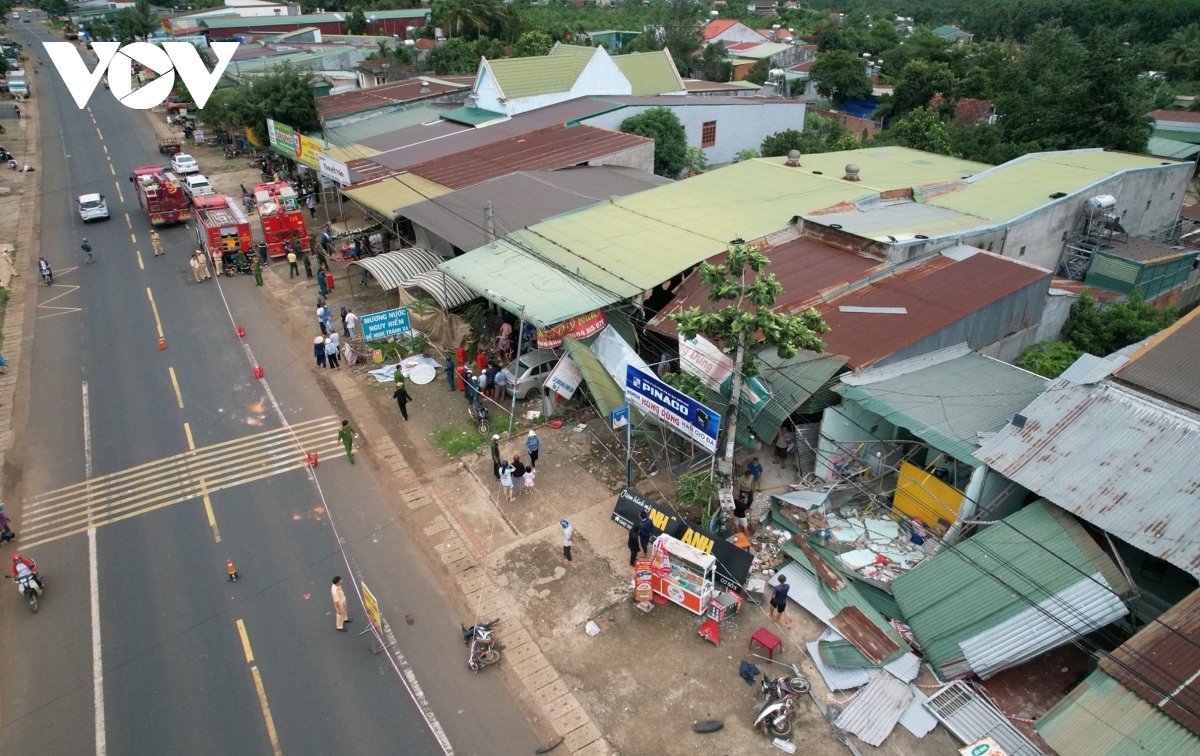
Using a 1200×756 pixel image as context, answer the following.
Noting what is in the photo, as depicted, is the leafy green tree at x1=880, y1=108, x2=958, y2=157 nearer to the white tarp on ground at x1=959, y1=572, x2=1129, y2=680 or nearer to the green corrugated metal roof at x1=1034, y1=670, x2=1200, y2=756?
the white tarp on ground at x1=959, y1=572, x2=1129, y2=680

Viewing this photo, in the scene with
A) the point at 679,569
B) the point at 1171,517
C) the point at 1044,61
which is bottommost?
the point at 679,569

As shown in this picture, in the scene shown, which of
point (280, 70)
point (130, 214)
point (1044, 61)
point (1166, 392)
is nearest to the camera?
point (1166, 392)

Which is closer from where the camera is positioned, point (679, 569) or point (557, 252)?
point (679, 569)

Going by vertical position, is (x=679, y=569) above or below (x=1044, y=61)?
below

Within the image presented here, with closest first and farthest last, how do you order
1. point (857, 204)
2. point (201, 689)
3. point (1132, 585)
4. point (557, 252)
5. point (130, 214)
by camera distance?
point (1132, 585) < point (201, 689) < point (557, 252) < point (857, 204) < point (130, 214)

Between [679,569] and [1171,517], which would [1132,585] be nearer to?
[1171,517]

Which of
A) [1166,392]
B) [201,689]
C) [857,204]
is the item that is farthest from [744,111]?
[201,689]
